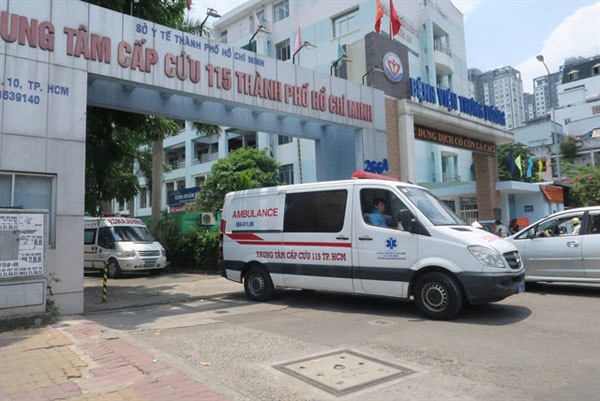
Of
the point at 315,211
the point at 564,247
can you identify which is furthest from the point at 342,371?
the point at 564,247

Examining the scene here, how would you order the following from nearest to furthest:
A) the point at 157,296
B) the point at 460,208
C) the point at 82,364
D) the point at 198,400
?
the point at 198,400 → the point at 82,364 → the point at 157,296 → the point at 460,208

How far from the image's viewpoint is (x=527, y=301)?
8812 millimetres

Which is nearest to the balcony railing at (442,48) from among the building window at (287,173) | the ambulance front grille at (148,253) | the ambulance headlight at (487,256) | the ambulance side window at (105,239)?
the building window at (287,173)

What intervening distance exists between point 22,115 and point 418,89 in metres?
13.3

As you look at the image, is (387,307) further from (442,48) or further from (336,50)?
(442,48)

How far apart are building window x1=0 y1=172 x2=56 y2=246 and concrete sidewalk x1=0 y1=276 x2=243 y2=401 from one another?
6.78 feet

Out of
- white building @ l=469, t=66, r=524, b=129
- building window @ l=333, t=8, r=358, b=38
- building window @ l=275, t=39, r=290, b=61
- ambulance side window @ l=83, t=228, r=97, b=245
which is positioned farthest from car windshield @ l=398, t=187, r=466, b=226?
white building @ l=469, t=66, r=524, b=129

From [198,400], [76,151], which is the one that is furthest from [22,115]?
[198,400]

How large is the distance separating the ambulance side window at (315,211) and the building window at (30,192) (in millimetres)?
4324

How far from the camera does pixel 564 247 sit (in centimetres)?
954

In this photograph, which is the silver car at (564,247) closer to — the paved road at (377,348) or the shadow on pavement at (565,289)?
the shadow on pavement at (565,289)

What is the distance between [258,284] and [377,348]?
14.7 feet

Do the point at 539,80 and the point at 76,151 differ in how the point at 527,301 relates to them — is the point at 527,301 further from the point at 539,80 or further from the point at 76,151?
the point at 539,80

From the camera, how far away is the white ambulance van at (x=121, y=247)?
16594mm
